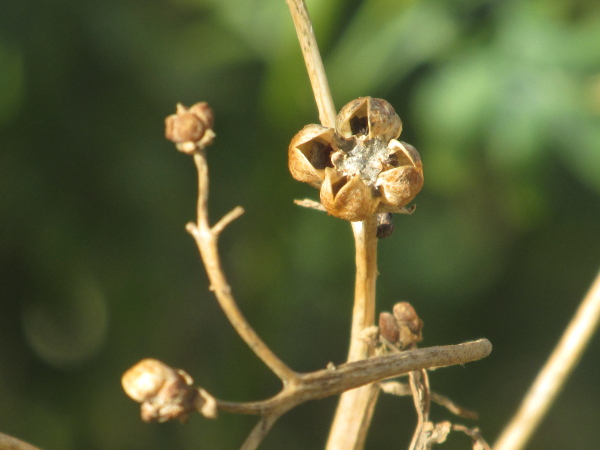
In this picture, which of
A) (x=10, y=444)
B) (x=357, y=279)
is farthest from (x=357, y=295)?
(x=10, y=444)

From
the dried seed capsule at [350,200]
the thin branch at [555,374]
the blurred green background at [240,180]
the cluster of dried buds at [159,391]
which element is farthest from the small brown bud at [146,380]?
the blurred green background at [240,180]

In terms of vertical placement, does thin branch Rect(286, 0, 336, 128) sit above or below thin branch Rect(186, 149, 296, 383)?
above

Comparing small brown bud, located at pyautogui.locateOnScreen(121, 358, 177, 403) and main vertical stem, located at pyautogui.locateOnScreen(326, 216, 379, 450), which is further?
main vertical stem, located at pyautogui.locateOnScreen(326, 216, 379, 450)

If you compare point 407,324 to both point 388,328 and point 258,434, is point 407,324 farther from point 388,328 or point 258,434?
point 258,434

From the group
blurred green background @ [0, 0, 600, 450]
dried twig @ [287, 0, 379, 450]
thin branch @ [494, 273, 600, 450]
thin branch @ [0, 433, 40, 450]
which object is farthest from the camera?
blurred green background @ [0, 0, 600, 450]

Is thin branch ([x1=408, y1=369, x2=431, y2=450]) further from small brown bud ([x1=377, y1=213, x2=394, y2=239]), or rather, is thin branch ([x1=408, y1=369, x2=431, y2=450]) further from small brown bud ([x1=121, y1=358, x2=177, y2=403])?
small brown bud ([x1=121, y1=358, x2=177, y2=403])

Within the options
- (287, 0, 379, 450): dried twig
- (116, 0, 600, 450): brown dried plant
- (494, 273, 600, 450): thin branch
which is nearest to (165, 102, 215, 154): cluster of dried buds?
(116, 0, 600, 450): brown dried plant

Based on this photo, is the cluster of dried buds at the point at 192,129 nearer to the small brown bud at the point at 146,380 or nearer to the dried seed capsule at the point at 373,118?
the dried seed capsule at the point at 373,118
